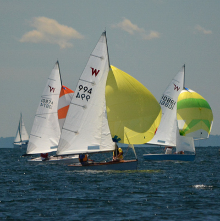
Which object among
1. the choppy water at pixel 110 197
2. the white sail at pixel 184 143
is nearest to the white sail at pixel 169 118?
the white sail at pixel 184 143

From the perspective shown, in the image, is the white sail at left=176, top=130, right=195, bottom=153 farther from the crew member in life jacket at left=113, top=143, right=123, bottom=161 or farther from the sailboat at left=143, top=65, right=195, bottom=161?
the crew member in life jacket at left=113, top=143, right=123, bottom=161

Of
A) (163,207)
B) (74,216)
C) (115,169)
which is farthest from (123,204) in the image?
(115,169)

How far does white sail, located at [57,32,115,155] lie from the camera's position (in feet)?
113

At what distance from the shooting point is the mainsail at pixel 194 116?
51.1 metres

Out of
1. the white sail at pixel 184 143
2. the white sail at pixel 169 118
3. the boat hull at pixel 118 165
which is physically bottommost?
the boat hull at pixel 118 165

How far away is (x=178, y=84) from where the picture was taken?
53.2 metres

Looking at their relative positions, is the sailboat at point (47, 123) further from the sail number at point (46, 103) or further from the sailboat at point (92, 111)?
the sailboat at point (92, 111)

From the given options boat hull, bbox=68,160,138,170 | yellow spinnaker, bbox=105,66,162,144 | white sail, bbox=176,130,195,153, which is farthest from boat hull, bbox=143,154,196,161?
boat hull, bbox=68,160,138,170

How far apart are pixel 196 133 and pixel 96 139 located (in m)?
19.7

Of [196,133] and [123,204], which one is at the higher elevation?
[196,133]

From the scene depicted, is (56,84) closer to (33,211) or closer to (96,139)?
(96,139)

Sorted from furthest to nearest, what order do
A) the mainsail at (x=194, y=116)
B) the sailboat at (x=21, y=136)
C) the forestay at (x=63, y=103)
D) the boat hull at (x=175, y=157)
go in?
the sailboat at (x=21, y=136)
the mainsail at (x=194, y=116)
the boat hull at (x=175, y=157)
the forestay at (x=63, y=103)

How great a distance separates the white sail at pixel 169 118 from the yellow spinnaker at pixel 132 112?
1914cm

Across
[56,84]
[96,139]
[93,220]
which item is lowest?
[93,220]
